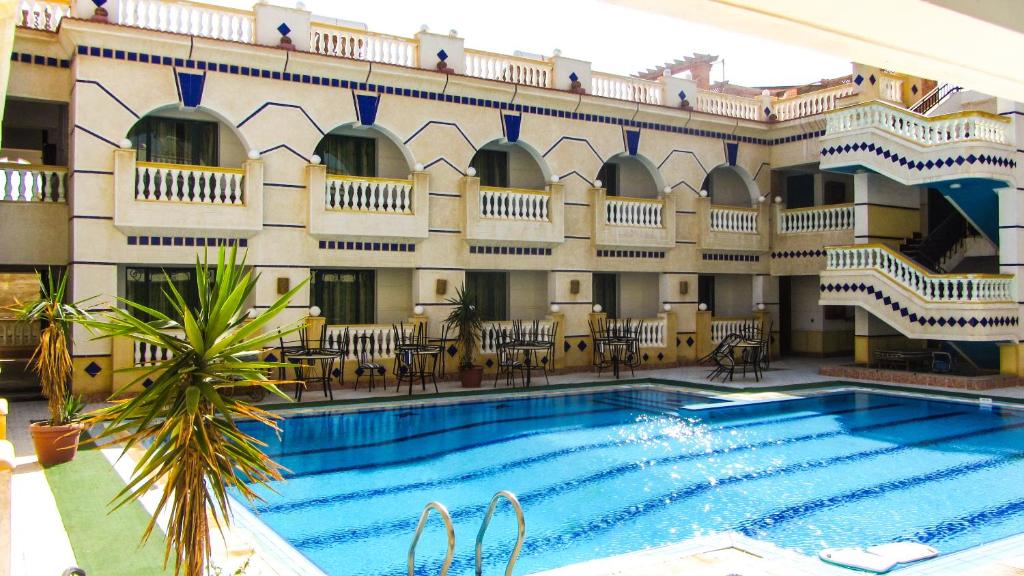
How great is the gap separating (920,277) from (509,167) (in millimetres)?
9286

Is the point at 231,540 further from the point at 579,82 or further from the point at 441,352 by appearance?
the point at 579,82

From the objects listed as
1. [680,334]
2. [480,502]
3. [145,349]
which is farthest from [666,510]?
[680,334]

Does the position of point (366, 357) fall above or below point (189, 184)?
below

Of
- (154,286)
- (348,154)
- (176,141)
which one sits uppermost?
(348,154)

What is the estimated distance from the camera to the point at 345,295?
16719mm

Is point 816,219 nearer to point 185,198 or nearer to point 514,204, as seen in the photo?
point 514,204

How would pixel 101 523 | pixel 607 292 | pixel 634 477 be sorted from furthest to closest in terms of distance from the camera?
1. pixel 607 292
2. pixel 634 477
3. pixel 101 523

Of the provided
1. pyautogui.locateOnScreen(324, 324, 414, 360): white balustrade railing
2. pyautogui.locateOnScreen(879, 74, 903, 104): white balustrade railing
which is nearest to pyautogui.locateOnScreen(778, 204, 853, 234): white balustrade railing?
pyautogui.locateOnScreen(879, 74, 903, 104): white balustrade railing

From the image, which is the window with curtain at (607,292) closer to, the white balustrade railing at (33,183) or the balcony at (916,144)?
the balcony at (916,144)

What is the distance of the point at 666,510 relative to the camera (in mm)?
7711

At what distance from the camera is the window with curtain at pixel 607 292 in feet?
65.6

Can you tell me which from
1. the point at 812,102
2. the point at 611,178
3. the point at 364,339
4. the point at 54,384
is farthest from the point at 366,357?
the point at 812,102

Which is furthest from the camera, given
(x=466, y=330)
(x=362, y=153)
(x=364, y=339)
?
(x=362, y=153)

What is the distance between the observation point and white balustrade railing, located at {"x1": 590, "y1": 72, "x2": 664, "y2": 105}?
1855cm
